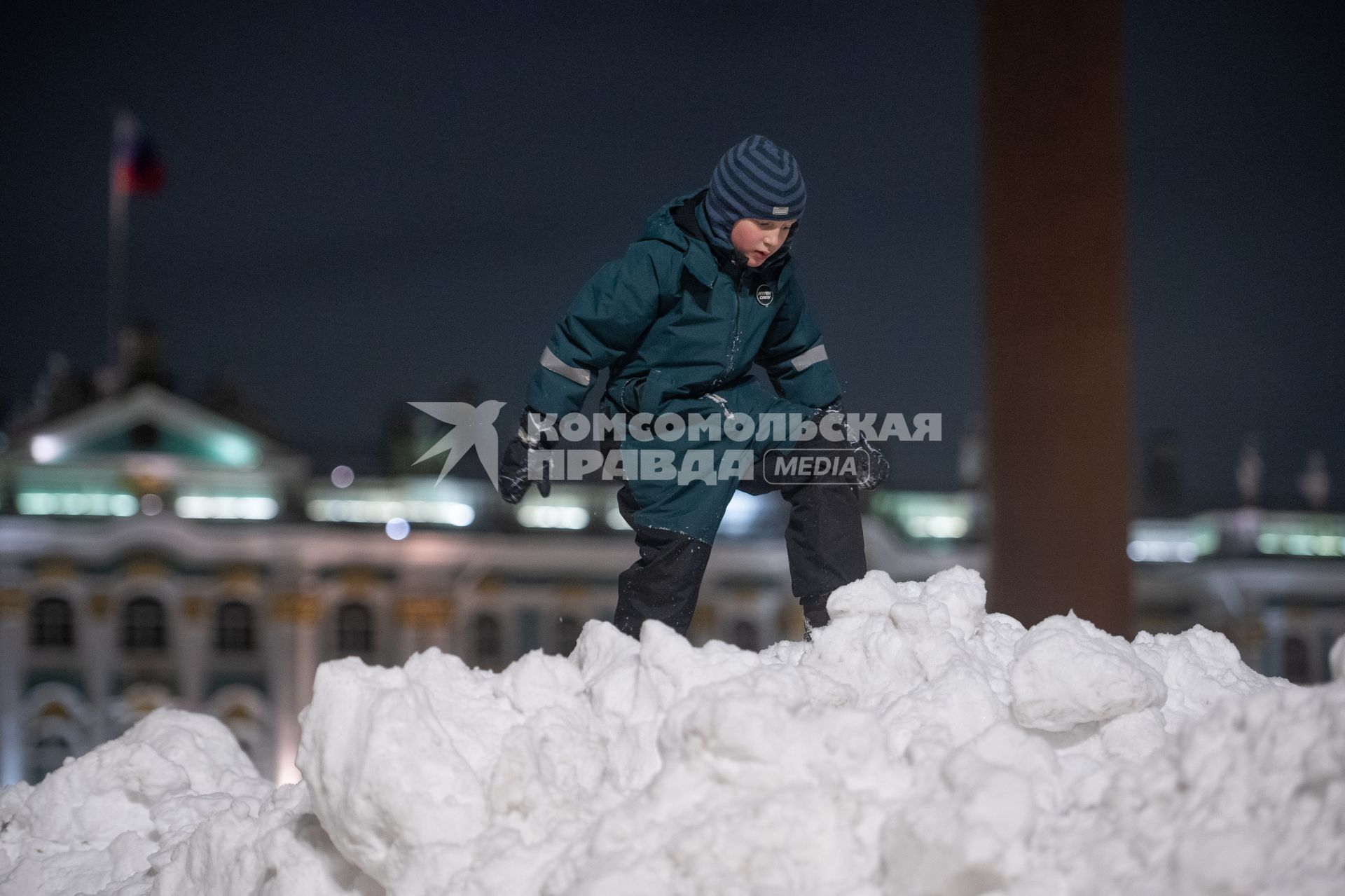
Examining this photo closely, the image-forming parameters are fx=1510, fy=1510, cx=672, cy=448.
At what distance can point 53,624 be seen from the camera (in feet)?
72.8

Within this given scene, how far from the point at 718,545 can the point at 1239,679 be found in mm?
20422

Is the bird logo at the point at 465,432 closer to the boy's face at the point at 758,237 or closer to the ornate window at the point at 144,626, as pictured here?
the boy's face at the point at 758,237

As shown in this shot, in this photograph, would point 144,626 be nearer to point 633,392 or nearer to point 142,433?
point 142,433

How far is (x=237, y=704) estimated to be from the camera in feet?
73.0

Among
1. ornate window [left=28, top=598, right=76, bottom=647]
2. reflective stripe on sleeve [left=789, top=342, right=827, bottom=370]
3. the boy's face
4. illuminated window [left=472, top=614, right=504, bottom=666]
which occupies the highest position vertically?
the boy's face

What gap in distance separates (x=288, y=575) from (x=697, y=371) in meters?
20.3

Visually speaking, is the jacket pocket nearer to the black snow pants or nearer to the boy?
the boy

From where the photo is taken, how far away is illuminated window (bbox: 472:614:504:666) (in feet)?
77.6

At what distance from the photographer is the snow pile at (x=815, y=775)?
6.97ft

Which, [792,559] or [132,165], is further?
[132,165]

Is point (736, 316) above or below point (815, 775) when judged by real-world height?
above

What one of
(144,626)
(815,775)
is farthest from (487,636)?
(815,775)

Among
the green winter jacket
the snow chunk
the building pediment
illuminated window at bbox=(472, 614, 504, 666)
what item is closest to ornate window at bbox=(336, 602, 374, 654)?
illuminated window at bbox=(472, 614, 504, 666)

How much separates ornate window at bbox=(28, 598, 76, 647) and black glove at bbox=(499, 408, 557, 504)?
67.7ft
